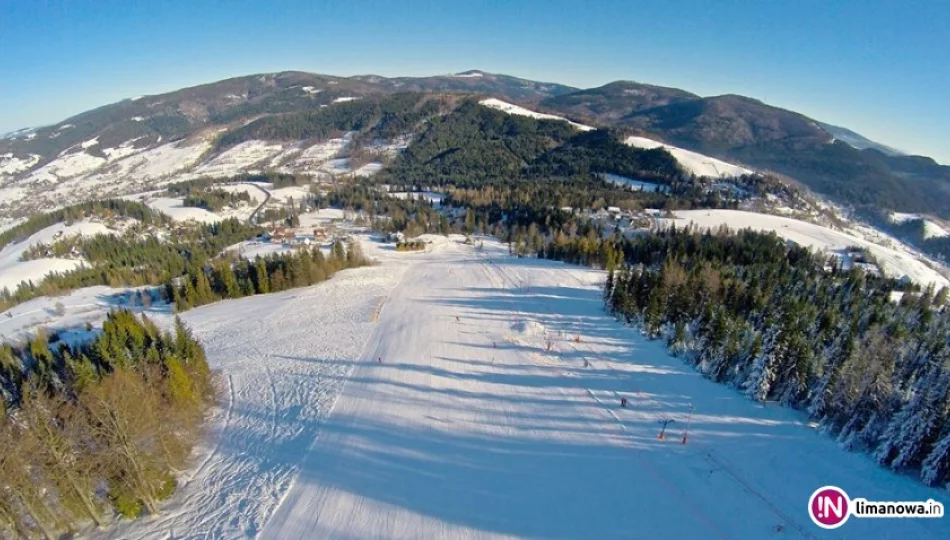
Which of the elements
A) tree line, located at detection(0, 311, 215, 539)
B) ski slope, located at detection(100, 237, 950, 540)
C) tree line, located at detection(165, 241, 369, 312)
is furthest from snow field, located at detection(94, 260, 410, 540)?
tree line, located at detection(165, 241, 369, 312)

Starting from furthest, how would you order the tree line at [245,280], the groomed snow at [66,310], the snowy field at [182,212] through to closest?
the snowy field at [182,212], the tree line at [245,280], the groomed snow at [66,310]

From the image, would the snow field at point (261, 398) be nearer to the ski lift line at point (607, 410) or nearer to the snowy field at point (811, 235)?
the ski lift line at point (607, 410)

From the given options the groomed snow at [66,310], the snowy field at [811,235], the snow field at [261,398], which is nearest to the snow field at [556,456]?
the snow field at [261,398]

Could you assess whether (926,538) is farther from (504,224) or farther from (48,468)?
(504,224)

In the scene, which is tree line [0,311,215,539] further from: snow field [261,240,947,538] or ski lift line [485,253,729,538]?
ski lift line [485,253,729,538]

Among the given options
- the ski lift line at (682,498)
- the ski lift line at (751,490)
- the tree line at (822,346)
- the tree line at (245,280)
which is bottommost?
the tree line at (245,280)

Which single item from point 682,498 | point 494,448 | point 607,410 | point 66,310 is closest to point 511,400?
point 494,448

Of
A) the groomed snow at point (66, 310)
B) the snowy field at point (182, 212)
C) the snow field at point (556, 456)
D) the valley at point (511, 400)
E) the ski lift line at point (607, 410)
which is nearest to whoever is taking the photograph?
the snow field at point (556, 456)
